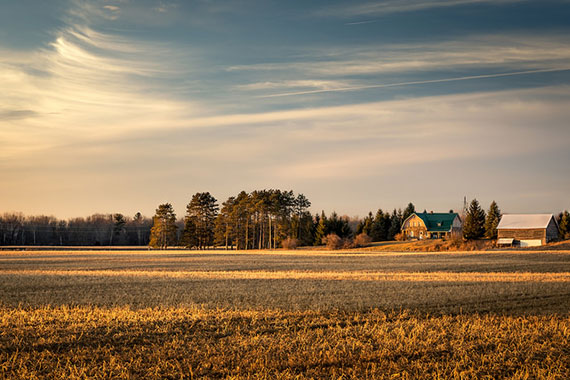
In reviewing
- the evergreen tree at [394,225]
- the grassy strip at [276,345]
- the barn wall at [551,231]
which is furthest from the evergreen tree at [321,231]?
the grassy strip at [276,345]

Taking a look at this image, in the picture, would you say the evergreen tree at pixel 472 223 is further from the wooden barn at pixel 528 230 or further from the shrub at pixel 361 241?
the shrub at pixel 361 241

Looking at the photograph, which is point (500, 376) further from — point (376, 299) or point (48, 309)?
point (48, 309)

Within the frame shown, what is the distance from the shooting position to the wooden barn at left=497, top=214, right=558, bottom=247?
9325cm

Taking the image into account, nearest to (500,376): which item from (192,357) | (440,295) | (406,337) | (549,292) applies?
(406,337)

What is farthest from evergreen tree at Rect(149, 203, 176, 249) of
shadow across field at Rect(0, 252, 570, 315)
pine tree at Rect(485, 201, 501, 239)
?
shadow across field at Rect(0, 252, 570, 315)

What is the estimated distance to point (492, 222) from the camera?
107 metres

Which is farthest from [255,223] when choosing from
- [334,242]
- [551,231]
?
[551,231]

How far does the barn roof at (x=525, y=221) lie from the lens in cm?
9450

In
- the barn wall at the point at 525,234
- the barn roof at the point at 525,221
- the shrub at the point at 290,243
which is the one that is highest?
the barn roof at the point at 525,221

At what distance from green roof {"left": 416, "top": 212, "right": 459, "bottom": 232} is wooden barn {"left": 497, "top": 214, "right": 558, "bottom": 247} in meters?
26.1

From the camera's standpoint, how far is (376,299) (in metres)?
21.2

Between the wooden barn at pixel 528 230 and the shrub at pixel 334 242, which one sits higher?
the wooden barn at pixel 528 230

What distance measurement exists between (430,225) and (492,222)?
19.7m

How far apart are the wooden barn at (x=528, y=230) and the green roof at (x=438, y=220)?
1029 inches
